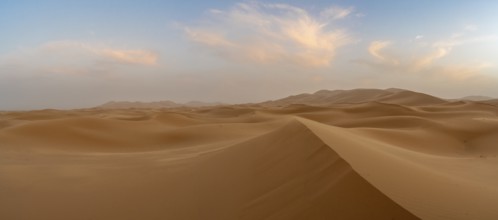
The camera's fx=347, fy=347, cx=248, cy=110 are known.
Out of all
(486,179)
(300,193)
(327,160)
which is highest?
(327,160)

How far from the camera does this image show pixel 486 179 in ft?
16.6

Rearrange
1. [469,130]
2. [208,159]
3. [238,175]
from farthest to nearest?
1. [469,130]
2. [208,159]
3. [238,175]

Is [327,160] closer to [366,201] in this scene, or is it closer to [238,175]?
[366,201]

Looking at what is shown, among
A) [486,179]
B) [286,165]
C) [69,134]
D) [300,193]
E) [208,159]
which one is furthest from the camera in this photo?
[69,134]

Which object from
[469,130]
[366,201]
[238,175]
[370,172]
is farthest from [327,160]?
[469,130]

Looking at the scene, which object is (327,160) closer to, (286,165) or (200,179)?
(286,165)

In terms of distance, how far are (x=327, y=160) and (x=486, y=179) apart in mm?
3145

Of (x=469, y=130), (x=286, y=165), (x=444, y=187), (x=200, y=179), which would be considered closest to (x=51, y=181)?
(x=200, y=179)

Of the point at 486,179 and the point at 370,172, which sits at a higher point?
the point at 370,172

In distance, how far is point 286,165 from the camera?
388 cm

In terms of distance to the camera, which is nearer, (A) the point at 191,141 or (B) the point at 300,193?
(B) the point at 300,193

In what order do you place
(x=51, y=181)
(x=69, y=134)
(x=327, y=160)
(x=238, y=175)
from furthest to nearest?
(x=69, y=134) < (x=51, y=181) < (x=238, y=175) < (x=327, y=160)

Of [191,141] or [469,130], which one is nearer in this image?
[191,141]

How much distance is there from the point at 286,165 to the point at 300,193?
822 millimetres
